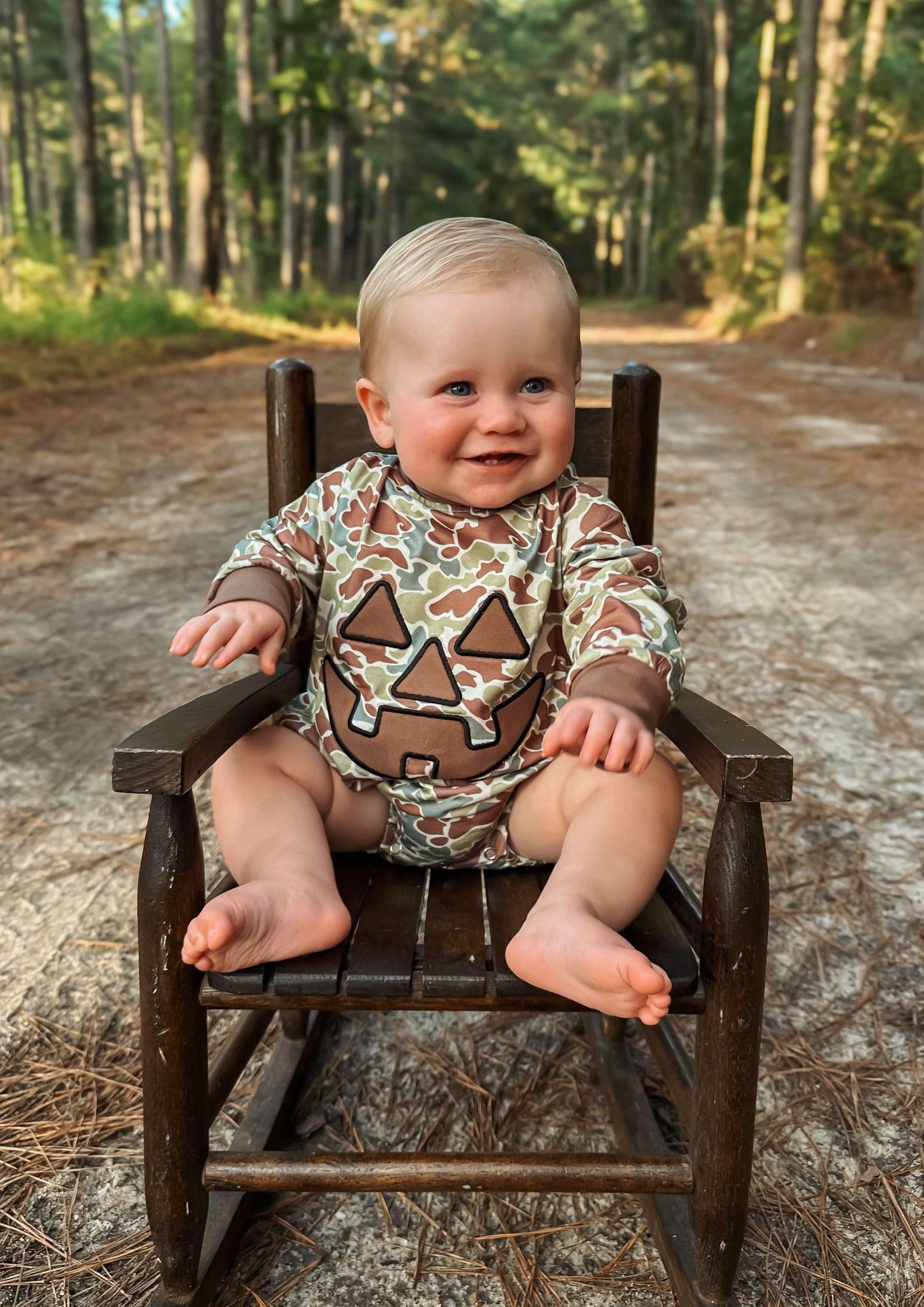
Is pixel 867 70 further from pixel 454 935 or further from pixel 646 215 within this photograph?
pixel 454 935

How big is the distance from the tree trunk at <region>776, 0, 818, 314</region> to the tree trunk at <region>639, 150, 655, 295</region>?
18999 mm

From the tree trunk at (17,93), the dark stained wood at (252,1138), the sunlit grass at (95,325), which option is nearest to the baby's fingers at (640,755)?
the dark stained wood at (252,1138)

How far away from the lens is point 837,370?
11.3 meters

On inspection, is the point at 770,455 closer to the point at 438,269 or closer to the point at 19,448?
the point at 19,448

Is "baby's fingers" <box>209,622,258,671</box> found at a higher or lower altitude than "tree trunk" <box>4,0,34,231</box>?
lower

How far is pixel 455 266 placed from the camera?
1460 mm

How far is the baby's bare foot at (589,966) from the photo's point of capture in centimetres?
116

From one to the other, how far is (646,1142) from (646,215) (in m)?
36.2

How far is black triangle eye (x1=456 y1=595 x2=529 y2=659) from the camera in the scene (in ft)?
5.21

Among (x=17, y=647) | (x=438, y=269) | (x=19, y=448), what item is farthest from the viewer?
(x=19, y=448)

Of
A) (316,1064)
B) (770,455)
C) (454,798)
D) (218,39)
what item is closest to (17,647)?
(316,1064)

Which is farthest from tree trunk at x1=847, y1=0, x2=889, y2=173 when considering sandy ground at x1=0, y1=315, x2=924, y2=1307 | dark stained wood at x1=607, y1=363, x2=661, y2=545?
dark stained wood at x1=607, y1=363, x2=661, y2=545

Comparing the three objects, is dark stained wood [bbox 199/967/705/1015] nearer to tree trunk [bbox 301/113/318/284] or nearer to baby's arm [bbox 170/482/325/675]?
baby's arm [bbox 170/482/325/675]

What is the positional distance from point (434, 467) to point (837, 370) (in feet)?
35.9
